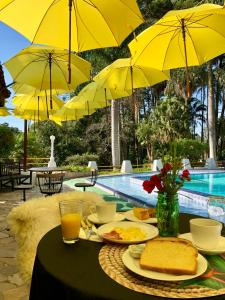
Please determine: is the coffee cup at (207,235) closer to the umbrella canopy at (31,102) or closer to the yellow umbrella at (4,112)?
the umbrella canopy at (31,102)

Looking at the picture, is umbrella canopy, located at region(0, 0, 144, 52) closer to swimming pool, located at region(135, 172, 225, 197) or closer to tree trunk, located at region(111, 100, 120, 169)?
swimming pool, located at region(135, 172, 225, 197)

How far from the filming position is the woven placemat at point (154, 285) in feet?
3.05

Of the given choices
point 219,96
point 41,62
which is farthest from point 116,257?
point 219,96

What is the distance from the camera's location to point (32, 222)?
2539mm

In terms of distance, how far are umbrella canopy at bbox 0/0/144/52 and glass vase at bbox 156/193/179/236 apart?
261 centimetres

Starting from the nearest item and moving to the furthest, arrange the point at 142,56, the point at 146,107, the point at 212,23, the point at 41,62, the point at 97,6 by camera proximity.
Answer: the point at 97,6 < the point at 212,23 < the point at 142,56 < the point at 41,62 < the point at 146,107

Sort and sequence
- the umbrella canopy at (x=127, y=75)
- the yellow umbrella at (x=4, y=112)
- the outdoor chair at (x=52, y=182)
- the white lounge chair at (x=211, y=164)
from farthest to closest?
the white lounge chair at (x=211, y=164)
the yellow umbrella at (x=4, y=112)
the umbrella canopy at (x=127, y=75)
the outdoor chair at (x=52, y=182)

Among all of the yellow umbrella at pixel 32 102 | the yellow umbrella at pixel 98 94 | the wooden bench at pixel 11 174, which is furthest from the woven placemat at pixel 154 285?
the yellow umbrella at pixel 32 102

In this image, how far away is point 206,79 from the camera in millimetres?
17641

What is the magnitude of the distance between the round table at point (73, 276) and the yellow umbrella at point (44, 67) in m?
4.75

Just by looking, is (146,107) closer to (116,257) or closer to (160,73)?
(160,73)

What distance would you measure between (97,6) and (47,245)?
308 cm

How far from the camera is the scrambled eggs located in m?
1.43

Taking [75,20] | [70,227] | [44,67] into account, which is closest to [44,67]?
[44,67]
